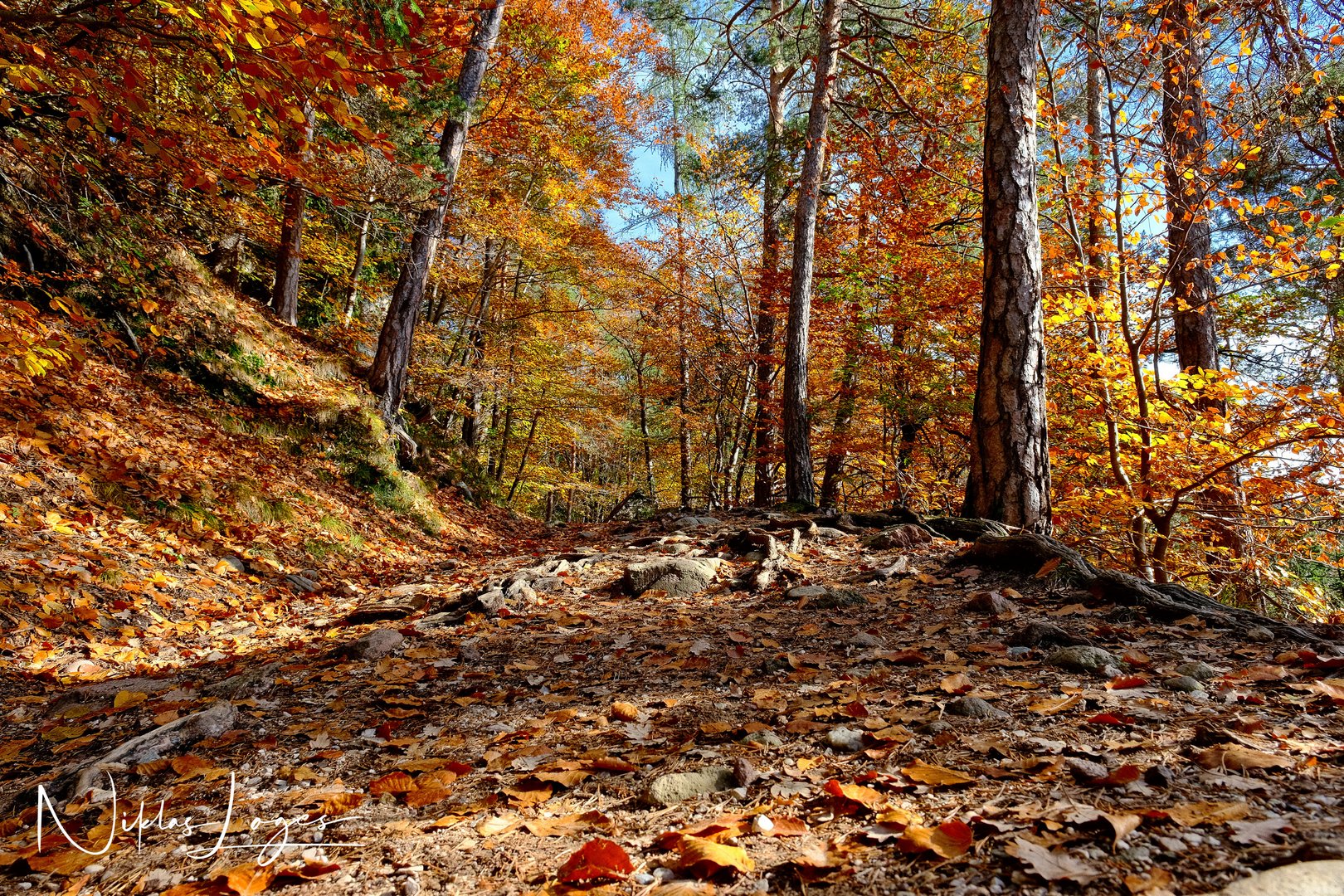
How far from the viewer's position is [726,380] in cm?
1348

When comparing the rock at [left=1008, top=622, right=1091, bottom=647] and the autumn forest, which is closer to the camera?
the autumn forest

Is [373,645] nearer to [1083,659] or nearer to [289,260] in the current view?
[1083,659]

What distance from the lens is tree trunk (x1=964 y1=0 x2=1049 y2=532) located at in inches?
177

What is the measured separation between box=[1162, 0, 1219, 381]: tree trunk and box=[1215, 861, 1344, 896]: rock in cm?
502

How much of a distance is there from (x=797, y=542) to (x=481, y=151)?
1221cm

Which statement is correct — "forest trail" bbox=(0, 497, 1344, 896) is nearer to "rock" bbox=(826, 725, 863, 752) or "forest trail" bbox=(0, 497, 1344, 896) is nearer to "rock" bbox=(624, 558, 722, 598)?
"rock" bbox=(826, 725, 863, 752)

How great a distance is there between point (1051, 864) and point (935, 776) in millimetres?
456

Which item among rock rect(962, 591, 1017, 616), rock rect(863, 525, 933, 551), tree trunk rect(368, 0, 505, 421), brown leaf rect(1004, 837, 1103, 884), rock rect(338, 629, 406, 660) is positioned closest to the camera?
brown leaf rect(1004, 837, 1103, 884)

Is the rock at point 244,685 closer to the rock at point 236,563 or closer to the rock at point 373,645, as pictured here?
the rock at point 373,645

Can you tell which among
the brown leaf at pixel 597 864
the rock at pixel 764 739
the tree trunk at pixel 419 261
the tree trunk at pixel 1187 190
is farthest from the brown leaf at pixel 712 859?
the tree trunk at pixel 419 261

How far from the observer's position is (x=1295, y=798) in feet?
3.93

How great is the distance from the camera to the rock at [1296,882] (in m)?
0.87

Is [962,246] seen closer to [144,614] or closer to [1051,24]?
[1051,24]

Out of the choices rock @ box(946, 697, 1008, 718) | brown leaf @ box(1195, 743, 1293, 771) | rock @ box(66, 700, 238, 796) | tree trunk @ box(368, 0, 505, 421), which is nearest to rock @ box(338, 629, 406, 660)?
rock @ box(66, 700, 238, 796)
